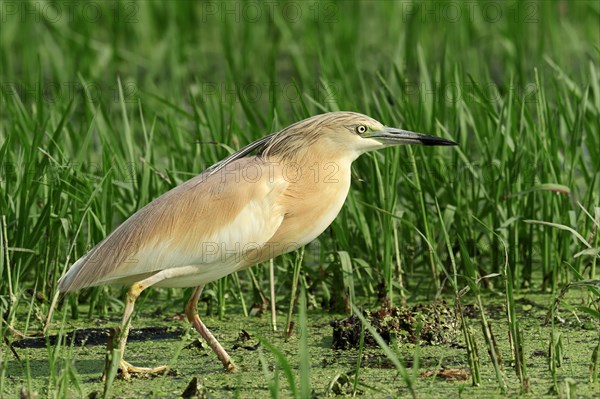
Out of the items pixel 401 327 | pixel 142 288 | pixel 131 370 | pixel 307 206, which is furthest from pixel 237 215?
pixel 401 327

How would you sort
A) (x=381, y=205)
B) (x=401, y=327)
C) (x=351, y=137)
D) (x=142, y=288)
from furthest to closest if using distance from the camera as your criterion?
(x=381, y=205) → (x=401, y=327) → (x=351, y=137) → (x=142, y=288)

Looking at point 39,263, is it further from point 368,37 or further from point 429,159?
point 368,37

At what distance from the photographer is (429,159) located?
5293 millimetres

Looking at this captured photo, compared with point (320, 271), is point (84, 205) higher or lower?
higher

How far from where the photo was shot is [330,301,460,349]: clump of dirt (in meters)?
4.46

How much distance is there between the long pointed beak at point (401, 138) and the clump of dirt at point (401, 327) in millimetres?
707

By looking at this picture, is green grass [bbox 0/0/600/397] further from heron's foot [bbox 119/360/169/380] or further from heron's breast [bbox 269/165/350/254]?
heron's breast [bbox 269/165/350/254]

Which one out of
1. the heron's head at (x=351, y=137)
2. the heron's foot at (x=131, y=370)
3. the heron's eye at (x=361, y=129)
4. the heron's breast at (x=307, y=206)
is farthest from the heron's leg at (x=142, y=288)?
the heron's eye at (x=361, y=129)

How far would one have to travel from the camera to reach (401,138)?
4.38 metres

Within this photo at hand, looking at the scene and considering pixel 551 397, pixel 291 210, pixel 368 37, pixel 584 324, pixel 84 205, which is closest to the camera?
pixel 551 397

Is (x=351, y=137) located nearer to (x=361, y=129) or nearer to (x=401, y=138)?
(x=361, y=129)

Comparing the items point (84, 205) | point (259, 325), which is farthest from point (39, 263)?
point (259, 325)

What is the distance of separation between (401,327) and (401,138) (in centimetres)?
79

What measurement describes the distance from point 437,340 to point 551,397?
31.2 inches
